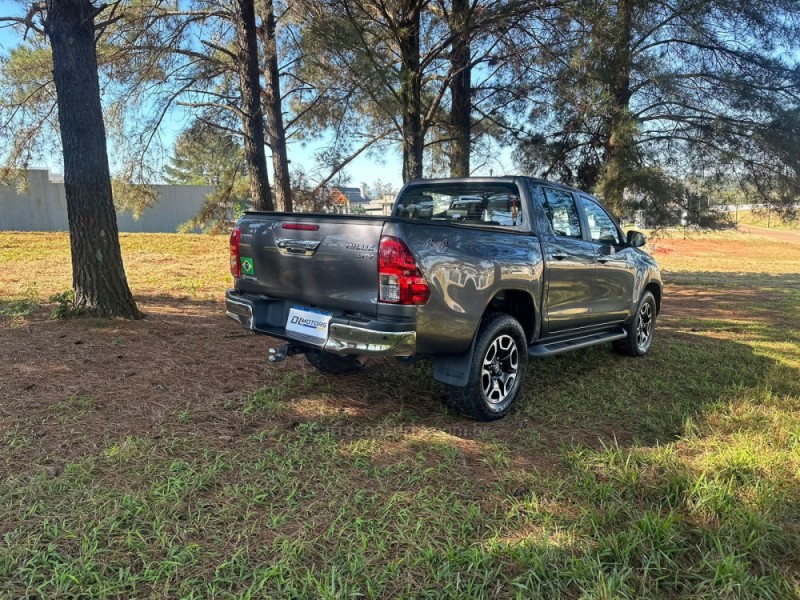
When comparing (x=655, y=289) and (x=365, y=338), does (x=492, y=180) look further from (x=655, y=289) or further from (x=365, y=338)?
(x=655, y=289)

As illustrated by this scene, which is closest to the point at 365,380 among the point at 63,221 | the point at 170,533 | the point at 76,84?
the point at 170,533

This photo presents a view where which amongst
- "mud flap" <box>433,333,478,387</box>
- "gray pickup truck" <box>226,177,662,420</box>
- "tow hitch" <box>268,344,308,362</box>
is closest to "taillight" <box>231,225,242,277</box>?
"gray pickup truck" <box>226,177,662,420</box>

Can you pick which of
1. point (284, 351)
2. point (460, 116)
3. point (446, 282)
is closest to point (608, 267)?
point (446, 282)

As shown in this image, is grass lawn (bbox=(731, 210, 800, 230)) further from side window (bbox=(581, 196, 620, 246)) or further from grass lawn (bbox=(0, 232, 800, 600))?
side window (bbox=(581, 196, 620, 246))

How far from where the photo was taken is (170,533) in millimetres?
2453

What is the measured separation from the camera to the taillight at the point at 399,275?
3.16m

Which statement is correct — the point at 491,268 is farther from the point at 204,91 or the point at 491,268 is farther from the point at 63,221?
the point at 63,221

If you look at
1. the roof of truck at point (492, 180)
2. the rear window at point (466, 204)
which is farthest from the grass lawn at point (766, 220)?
the rear window at point (466, 204)

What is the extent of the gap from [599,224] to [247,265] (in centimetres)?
349

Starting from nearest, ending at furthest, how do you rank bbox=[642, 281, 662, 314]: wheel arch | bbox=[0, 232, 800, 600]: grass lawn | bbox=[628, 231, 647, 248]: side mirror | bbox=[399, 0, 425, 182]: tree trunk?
bbox=[0, 232, 800, 600]: grass lawn
bbox=[628, 231, 647, 248]: side mirror
bbox=[642, 281, 662, 314]: wheel arch
bbox=[399, 0, 425, 182]: tree trunk

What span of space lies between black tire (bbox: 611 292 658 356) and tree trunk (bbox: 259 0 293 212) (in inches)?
277

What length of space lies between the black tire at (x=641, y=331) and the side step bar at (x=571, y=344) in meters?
0.23

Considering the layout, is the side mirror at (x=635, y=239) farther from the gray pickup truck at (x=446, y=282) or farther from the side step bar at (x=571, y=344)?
the side step bar at (x=571, y=344)

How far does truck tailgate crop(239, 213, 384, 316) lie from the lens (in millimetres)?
3285
